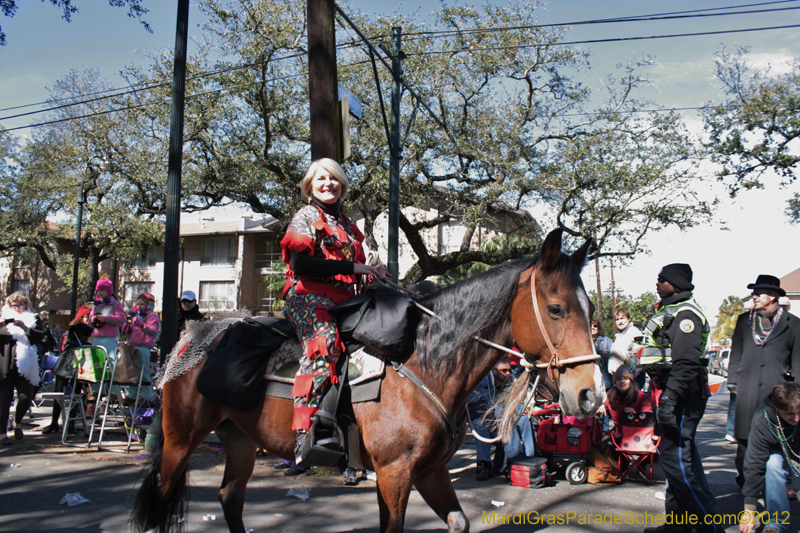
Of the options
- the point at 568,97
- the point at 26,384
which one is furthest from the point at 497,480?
the point at 568,97

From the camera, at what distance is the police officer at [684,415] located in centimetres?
455

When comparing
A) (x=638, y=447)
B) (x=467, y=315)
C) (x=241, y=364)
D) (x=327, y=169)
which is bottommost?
(x=638, y=447)

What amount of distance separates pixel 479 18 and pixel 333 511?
56.1 ft

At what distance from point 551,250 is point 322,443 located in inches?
67.7

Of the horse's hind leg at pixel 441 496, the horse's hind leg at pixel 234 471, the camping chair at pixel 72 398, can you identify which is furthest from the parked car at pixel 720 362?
the horse's hind leg at pixel 234 471

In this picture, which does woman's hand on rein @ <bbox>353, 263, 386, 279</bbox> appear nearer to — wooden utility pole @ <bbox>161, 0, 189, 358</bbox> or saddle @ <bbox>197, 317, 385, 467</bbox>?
saddle @ <bbox>197, 317, 385, 467</bbox>

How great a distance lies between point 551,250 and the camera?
2916 mm

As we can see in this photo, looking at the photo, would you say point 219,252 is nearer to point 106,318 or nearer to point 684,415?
point 106,318

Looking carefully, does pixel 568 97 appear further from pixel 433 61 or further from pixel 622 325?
pixel 622 325

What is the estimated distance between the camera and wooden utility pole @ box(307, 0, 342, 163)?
6211 millimetres

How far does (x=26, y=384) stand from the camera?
322 inches

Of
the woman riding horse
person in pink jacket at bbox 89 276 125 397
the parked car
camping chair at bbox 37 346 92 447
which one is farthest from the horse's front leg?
the parked car

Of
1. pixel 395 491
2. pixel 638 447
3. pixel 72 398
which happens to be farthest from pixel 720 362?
pixel 395 491

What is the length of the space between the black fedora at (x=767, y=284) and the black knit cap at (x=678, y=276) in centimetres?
70
